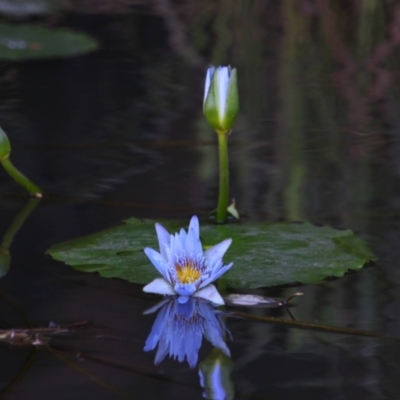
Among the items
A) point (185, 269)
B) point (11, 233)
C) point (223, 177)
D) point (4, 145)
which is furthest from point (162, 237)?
point (4, 145)

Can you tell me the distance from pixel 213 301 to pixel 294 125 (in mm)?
1280

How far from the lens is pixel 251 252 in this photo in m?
1.18

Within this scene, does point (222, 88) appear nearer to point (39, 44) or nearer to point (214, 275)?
point (214, 275)

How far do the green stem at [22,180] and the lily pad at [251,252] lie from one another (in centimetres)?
28

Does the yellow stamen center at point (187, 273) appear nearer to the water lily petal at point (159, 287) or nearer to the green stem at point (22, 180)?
the water lily petal at point (159, 287)

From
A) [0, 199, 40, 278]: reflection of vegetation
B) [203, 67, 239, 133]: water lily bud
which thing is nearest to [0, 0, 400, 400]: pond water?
[0, 199, 40, 278]: reflection of vegetation

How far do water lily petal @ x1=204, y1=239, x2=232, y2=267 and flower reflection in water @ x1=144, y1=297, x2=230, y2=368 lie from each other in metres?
0.05

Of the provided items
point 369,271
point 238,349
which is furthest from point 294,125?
point 238,349

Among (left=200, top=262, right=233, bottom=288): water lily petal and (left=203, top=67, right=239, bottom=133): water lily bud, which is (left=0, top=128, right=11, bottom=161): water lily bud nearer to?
(left=203, top=67, right=239, bottom=133): water lily bud

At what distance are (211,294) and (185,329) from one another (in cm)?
7

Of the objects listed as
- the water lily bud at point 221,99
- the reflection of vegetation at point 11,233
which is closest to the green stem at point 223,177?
the water lily bud at point 221,99

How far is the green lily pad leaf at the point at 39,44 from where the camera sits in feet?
11.1

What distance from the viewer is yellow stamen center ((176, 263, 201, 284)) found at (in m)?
1.05

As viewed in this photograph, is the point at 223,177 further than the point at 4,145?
No
